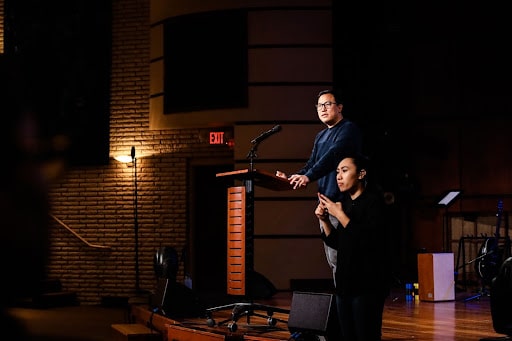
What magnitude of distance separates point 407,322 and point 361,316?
2.98m

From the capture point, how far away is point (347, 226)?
3.47 metres

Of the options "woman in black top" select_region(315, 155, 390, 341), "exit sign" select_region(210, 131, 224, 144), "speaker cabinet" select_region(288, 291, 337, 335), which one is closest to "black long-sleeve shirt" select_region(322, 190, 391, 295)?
"woman in black top" select_region(315, 155, 390, 341)

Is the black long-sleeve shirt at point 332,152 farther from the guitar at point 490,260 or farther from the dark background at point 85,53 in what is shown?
the dark background at point 85,53

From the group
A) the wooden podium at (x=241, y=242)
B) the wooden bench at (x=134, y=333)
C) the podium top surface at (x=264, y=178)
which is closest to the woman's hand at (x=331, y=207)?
the podium top surface at (x=264, y=178)

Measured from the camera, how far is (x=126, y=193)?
11.2 metres

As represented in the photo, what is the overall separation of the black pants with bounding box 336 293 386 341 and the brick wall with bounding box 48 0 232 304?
720 centimetres

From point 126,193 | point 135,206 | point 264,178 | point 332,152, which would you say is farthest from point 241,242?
point 126,193

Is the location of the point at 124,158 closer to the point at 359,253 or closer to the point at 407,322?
the point at 407,322

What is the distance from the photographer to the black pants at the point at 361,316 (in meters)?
3.46

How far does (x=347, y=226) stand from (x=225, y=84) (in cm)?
660

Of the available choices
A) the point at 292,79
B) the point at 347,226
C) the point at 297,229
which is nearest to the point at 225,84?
the point at 292,79

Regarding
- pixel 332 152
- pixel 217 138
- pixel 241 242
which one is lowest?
pixel 241 242

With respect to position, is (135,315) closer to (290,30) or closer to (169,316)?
(169,316)

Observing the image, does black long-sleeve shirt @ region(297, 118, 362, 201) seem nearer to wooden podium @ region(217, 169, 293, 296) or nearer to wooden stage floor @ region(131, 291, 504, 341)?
wooden podium @ region(217, 169, 293, 296)
